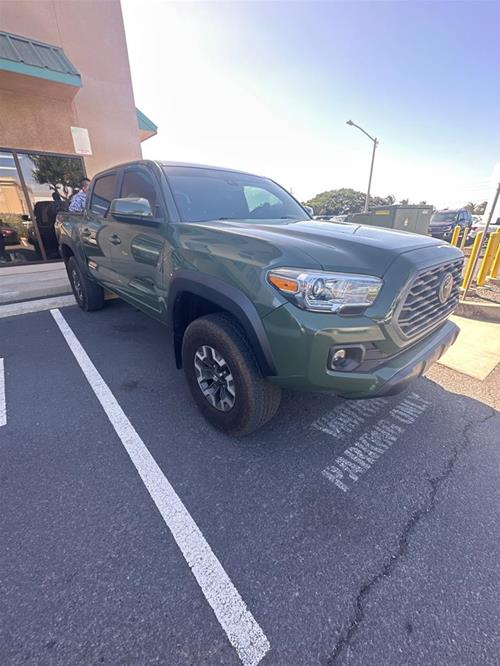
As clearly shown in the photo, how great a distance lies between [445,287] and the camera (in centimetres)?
223

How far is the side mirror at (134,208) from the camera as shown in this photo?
256 cm

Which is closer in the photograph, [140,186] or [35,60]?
[140,186]

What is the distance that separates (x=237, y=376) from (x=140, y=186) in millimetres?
2246

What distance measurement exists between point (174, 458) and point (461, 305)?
4887 mm

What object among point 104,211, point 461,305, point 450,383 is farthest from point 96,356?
point 461,305

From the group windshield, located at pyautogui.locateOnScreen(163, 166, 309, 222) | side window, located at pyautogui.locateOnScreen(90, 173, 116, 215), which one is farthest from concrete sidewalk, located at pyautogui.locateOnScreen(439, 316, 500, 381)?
side window, located at pyautogui.locateOnScreen(90, 173, 116, 215)

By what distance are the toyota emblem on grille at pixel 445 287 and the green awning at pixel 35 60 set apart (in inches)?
306

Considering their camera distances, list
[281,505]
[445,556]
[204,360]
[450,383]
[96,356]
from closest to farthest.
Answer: [445,556]
[281,505]
[204,360]
[450,383]
[96,356]

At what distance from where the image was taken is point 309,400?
283cm

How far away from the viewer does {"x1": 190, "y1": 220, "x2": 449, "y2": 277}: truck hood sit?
1.75 meters

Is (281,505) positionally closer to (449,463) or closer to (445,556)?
(445,556)

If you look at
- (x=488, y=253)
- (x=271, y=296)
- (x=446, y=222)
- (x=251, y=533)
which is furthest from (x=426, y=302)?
(x=446, y=222)

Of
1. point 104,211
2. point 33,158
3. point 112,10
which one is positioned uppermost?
point 112,10

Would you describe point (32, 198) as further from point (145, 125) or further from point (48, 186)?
point (145, 125)
